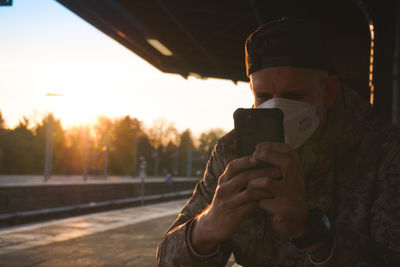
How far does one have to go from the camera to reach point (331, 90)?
165 centimetres

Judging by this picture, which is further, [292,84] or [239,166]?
[292,84]

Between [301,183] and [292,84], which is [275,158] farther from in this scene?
[292,84]

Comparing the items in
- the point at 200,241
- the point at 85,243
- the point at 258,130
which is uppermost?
the point at 258,130

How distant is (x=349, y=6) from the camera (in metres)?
9.54

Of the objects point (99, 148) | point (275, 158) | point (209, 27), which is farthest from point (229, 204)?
point (99, 148)

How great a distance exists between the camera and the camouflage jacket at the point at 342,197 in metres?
1.32

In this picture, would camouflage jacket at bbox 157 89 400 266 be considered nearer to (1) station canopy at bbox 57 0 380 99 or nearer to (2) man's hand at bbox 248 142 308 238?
(2) man's hand at bbox 248 142 308 238

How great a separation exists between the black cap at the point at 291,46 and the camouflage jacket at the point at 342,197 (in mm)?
256

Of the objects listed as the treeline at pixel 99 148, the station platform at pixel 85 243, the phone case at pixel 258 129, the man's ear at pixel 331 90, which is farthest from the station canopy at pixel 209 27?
the treeline at pixel 99 148

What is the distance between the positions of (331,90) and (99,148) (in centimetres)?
8916

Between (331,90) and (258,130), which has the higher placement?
(331,90)

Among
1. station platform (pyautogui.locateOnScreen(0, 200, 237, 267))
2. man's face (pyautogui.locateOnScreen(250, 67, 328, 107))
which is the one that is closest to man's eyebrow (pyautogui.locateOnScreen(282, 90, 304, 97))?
man's face (pyautogui.locateOnScreen(250, 67, 328, 107))

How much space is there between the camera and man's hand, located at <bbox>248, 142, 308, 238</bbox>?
1145 millimetres

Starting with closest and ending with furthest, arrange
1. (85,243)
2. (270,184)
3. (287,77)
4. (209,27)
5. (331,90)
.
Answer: (270,184) < (287,77) < (331,90) < (85,243) < (209,27)
